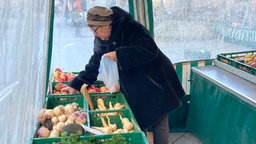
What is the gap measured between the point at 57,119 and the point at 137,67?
0.67 metres

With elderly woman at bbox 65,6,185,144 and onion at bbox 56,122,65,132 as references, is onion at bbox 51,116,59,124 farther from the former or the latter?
elderly woman at bbox 65,6,185,144

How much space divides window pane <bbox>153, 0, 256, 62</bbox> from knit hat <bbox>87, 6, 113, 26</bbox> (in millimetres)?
1396

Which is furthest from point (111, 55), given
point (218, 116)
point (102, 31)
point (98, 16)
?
point (218, 116)

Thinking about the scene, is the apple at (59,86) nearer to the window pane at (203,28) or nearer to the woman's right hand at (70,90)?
the woman's right hand at (70,90)

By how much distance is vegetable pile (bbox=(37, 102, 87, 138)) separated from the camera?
1995 millimetres

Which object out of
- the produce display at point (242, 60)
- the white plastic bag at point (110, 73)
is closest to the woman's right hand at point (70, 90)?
the white plastic bag at point (110, 73)

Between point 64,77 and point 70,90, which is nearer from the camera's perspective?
point 70,90

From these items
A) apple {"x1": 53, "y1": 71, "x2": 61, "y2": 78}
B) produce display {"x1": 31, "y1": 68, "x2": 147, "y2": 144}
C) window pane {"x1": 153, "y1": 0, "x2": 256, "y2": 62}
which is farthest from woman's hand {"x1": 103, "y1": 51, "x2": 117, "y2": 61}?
window pane {"x1": 153, "y1": 0, "x2": 256, "y2": 62}

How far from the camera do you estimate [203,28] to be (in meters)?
3.71

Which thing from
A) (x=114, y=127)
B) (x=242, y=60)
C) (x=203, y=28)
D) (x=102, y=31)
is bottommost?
(x=114, y=127)

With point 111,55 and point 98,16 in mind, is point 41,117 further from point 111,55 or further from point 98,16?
point 98,16

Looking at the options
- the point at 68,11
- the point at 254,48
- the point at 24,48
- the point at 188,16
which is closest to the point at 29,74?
the point at 24,48

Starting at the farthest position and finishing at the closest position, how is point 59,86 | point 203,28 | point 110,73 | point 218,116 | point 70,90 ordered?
point 203,28 → point 218,116 → point 59,86 → point 70,90 → point 110,73

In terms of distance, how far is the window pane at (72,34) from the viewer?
10.6 ft
